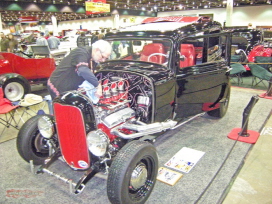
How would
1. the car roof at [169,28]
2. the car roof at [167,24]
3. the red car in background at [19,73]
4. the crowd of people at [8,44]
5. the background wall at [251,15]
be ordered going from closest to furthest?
1. the car roof at [169,28]
2. the car roof at [167,24]
3. the red car in background at [19,73]
4. the crowd of people at [8,44]
5. the background wall at [251,15]

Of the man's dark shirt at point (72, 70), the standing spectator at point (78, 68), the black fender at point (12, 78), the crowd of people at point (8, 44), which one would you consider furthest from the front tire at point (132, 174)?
the crowd of people at point (8, 44)

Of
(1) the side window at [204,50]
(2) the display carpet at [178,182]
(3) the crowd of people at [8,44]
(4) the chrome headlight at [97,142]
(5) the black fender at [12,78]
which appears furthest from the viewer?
(3) the crowd of people at [8,44]

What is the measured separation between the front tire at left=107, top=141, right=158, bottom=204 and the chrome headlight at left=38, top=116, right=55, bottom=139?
3.13ft

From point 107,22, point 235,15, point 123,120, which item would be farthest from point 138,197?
point 107,22

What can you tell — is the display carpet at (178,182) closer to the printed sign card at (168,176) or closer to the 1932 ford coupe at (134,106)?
the printed sign card at (168,176)

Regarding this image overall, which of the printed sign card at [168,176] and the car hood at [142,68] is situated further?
the car hood at [142,68]

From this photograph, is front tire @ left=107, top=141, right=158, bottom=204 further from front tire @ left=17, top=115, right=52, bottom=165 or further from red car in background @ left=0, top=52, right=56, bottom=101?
red car in background @ left=0, top=52, right=56, bottom=101

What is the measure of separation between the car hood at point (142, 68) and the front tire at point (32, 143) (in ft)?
3.83

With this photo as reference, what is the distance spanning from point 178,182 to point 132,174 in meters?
0.77

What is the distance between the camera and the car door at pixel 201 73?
347cm

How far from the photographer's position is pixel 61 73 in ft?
10.0

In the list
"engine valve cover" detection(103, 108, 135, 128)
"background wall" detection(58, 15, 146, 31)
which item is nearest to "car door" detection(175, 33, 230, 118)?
"engine valve cover" detection(103, 108, 135, 128)

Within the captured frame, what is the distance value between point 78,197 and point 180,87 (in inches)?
76.4

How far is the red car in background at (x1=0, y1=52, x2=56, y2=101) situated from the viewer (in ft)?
19.3
